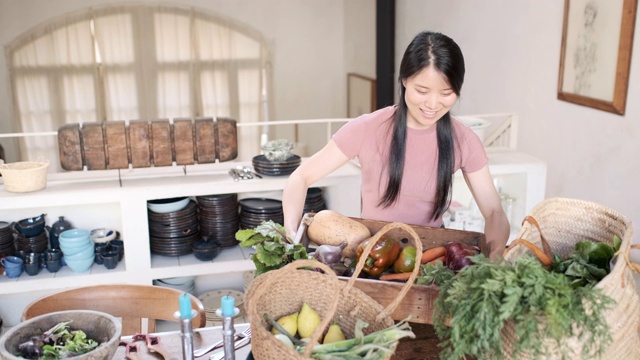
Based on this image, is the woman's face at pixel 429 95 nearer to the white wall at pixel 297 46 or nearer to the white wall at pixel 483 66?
the white wall at pixel 483 66

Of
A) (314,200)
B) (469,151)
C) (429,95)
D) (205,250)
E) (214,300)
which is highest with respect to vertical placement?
(429,95)

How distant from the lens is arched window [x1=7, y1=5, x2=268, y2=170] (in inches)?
372

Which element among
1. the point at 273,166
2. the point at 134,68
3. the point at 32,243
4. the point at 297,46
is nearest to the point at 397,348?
the point at 273,166

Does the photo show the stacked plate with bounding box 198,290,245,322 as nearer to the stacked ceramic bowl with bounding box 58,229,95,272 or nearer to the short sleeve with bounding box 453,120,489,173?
the stacked ceramic bowl with bounding box 58,229,95,272

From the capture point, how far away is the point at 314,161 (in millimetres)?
2156

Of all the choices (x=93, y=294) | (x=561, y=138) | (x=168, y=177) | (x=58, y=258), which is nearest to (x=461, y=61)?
(x=93, y=294)

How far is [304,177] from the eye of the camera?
2156 millimetres

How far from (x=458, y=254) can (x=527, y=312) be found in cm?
52

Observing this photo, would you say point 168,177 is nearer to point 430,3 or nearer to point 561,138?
point 561,138

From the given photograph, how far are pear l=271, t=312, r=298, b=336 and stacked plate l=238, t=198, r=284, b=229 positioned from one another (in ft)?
6.86

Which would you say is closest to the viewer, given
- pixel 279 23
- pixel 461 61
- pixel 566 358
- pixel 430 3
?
pixel 566 358

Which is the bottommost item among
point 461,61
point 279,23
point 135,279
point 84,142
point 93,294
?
→ point 135,279

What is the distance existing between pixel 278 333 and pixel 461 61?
935 millimetres

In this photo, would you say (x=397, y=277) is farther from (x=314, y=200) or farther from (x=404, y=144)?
(x=314, y=200)
